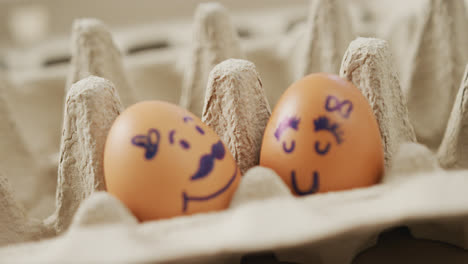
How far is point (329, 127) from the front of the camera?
393 millimetres

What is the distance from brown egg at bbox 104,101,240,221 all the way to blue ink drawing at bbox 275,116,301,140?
0.23 ft

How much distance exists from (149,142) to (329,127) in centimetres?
19

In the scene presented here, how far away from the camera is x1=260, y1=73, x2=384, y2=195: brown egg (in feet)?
1.28

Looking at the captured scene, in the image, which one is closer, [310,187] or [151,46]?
[310,187]

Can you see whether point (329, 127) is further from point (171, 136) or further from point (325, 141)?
point (171, 136)

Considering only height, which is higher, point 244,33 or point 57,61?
point 244,33

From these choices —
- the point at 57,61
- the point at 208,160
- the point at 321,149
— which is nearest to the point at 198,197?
the point at 208,160

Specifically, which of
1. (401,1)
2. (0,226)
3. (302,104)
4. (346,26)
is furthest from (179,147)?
(401,1)

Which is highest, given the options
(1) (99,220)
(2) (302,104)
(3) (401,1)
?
(3) (401,1)

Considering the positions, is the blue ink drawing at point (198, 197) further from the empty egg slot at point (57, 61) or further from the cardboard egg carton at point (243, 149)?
the empty egg slot at point (57, 61)

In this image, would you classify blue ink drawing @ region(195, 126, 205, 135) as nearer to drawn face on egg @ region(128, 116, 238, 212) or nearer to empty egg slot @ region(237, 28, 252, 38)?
drawn face on egg @ region(128, 116, 238, 212)

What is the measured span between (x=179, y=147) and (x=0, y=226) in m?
0.28

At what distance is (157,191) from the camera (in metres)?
0.36

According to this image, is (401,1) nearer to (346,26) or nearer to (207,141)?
(346,26)
